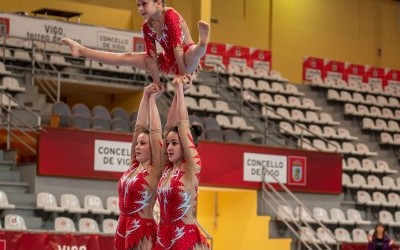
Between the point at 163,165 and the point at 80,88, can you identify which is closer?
the point at 163,165

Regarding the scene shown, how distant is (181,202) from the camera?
24.0ft

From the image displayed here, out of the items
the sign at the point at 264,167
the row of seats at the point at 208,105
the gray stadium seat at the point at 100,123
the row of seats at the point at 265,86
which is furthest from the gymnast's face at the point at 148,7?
the row of seats at the point at 265,86

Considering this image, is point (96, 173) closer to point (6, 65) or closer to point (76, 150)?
point (76, 150)

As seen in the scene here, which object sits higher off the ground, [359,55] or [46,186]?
[359,55]

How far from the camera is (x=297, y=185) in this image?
18.3 metres

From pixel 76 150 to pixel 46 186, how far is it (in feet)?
2.42

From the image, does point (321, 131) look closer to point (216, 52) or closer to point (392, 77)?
point (216, 52)

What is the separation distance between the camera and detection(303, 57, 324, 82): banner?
Answer: 84.8 ft

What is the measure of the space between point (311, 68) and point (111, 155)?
11.1m

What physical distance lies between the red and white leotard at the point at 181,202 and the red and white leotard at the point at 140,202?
0.26m

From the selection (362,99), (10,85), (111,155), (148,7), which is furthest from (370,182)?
(148,7)

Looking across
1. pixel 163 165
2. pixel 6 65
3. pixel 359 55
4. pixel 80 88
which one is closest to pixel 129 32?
pixel 80 88

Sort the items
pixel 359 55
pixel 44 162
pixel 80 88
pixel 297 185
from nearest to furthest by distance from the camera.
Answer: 1. pixel 44 162
2. pixel 297 185
3. pixel 80 88
4. pixel 359 55

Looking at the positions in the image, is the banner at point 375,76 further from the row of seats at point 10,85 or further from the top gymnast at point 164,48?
the top gymnast at point 164,48
